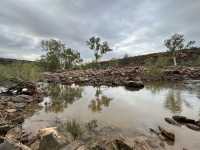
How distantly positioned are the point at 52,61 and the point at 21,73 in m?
38.2

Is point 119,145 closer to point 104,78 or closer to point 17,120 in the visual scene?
point 17,120

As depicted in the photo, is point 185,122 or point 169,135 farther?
point 185,122

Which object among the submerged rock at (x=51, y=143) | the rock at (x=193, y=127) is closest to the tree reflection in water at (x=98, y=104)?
the rock at (x=193, y=127)

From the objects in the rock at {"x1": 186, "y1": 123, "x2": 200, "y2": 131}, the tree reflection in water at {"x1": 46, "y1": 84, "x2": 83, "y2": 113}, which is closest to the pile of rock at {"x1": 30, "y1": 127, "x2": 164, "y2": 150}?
the rock at {"x1": 186, "y1": 123, "x2": 200, "y2": 131}

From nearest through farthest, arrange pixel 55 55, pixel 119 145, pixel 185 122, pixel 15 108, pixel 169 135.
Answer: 1. pixel 119 145
2. pixel 169 135
3. pixel 185 122
4. pixel 15 108
5. pixel 55 55

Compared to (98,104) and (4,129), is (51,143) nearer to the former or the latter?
(4,129)

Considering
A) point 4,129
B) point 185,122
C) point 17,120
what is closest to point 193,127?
point 185,122

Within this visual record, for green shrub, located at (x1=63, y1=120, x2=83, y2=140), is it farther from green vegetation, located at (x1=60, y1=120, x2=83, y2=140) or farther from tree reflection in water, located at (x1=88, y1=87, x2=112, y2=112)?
tree reflection in water, located at (x1=88, y1=87, x2=112, y2=112)

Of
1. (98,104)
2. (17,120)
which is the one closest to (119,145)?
(17,120)

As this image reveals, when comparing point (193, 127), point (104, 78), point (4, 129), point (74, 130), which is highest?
point (104, 78)

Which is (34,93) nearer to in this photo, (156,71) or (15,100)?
(15,100)

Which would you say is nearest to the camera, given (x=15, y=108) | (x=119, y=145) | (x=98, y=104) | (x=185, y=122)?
(x=119, y=145)

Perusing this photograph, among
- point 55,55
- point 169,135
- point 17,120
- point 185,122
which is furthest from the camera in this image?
point 55,55

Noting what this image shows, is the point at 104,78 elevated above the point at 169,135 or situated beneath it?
elevated above
